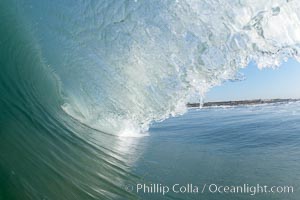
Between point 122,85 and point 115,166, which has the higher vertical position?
point 122,85

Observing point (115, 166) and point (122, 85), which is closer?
point (115, 166)

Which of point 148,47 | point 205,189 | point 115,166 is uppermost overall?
point 148,47

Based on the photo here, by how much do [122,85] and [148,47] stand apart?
7.42 ft

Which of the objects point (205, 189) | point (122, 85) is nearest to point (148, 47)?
point (122, 85)

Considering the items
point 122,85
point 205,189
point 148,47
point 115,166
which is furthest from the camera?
point 122,85

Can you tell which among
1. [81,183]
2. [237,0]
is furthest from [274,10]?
[81,183]

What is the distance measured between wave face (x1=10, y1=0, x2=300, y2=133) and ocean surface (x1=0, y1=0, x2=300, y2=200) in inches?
1.2

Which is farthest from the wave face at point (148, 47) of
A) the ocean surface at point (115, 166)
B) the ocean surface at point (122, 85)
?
the ocean surface at point (115, 166)

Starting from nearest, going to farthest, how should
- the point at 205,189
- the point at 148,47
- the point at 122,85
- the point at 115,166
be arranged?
the point at 205,189 < the point at 115,166 < the point at 148,47 < the point at 122,85

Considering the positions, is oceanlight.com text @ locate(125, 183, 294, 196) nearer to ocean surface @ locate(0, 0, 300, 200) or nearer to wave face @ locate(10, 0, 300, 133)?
ocean surface @ locate(0, 0, 300, 200)

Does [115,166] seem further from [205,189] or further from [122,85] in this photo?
[122,85]

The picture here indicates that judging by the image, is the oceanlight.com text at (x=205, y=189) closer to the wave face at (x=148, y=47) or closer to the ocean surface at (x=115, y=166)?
the ocean surface at (x=115, y=166)

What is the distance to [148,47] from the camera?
9.95m

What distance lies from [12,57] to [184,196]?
4.95 metres
